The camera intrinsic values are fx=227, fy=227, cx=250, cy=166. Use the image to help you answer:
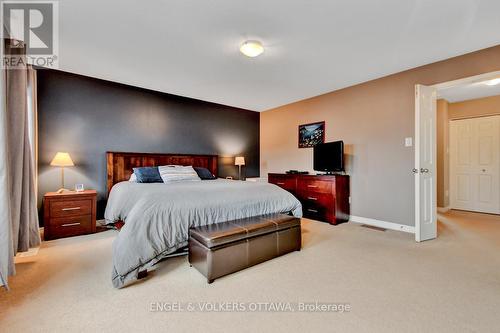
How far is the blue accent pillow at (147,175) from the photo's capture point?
3.59 m

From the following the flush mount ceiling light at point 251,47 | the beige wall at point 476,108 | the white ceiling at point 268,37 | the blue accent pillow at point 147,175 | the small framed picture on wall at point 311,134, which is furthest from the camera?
the small framed picture on wall at point 311,134

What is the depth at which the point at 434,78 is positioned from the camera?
127 inches

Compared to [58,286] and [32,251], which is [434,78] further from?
[32,251]

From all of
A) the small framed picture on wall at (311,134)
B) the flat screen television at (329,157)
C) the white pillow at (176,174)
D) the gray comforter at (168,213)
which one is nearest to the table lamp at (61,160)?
the gray comforter at (168,213)

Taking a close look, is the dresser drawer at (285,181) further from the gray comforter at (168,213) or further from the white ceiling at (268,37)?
the white ceiling at (268,37)

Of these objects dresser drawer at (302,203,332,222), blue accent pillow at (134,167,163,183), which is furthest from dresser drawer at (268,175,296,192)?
blue accent pillow at (134,167,163,183)

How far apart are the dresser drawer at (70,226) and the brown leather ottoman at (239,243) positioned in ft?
6.72

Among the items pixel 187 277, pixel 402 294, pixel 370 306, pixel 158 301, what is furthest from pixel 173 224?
pixel 402 294

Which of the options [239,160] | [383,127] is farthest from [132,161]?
[383,127]

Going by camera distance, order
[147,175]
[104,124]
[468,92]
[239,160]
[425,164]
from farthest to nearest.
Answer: [239,160]
[468,92]
[104,124]
[147,175]
[425,164]

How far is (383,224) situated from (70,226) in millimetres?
4729

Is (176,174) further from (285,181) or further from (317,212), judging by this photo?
(317,212)

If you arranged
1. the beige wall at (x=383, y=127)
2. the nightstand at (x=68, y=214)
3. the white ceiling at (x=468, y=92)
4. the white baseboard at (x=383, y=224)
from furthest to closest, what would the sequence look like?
the white ceiling at (x=468, y=92) → the white baseboard at (x=383, y=224) → the beige wall at (x=383, y=127) → the nightstand at (x=68, y=214)

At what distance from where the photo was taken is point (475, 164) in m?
4.88
